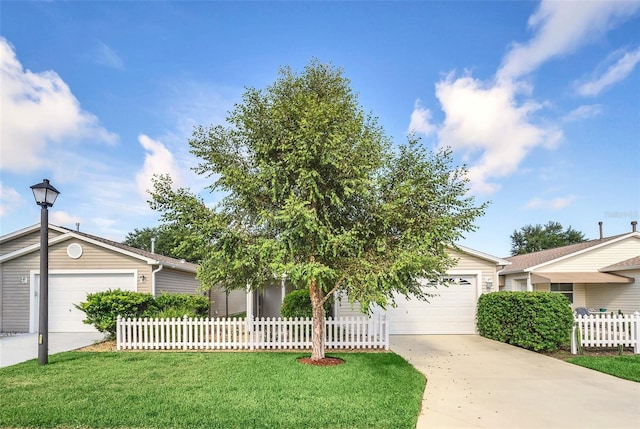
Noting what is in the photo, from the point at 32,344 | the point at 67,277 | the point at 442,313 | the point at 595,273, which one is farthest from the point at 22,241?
the point at 595,273

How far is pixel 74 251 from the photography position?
1448 cm

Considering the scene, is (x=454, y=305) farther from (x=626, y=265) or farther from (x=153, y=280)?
(x=153, y=280)

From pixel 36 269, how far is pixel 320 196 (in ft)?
42.2

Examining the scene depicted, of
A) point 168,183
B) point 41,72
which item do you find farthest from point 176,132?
point 168,183

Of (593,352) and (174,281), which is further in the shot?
(174,281)

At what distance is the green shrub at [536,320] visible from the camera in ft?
33.0

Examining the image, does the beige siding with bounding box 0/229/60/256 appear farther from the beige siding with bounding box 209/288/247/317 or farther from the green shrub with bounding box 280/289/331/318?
the green shrub with bounding box 280/289/331/318

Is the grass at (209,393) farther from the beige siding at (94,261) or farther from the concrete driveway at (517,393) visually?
the beige siding at (94,261)

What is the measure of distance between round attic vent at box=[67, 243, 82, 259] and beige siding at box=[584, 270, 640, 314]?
19.8m

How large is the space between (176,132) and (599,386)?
42.4 ft

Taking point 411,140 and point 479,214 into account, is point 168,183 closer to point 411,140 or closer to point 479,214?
point 411,140

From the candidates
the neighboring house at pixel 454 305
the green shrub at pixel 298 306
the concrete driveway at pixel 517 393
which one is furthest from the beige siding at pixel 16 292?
the concrete driveway at pixel 517 393

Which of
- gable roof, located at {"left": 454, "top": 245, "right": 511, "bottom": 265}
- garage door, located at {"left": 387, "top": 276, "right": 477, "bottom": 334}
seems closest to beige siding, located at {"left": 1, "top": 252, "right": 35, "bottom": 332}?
garage door, located at {"left": 387, "top": 276, "right": 477, "bottom": 334}

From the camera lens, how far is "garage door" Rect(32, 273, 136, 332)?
47.1 ft
